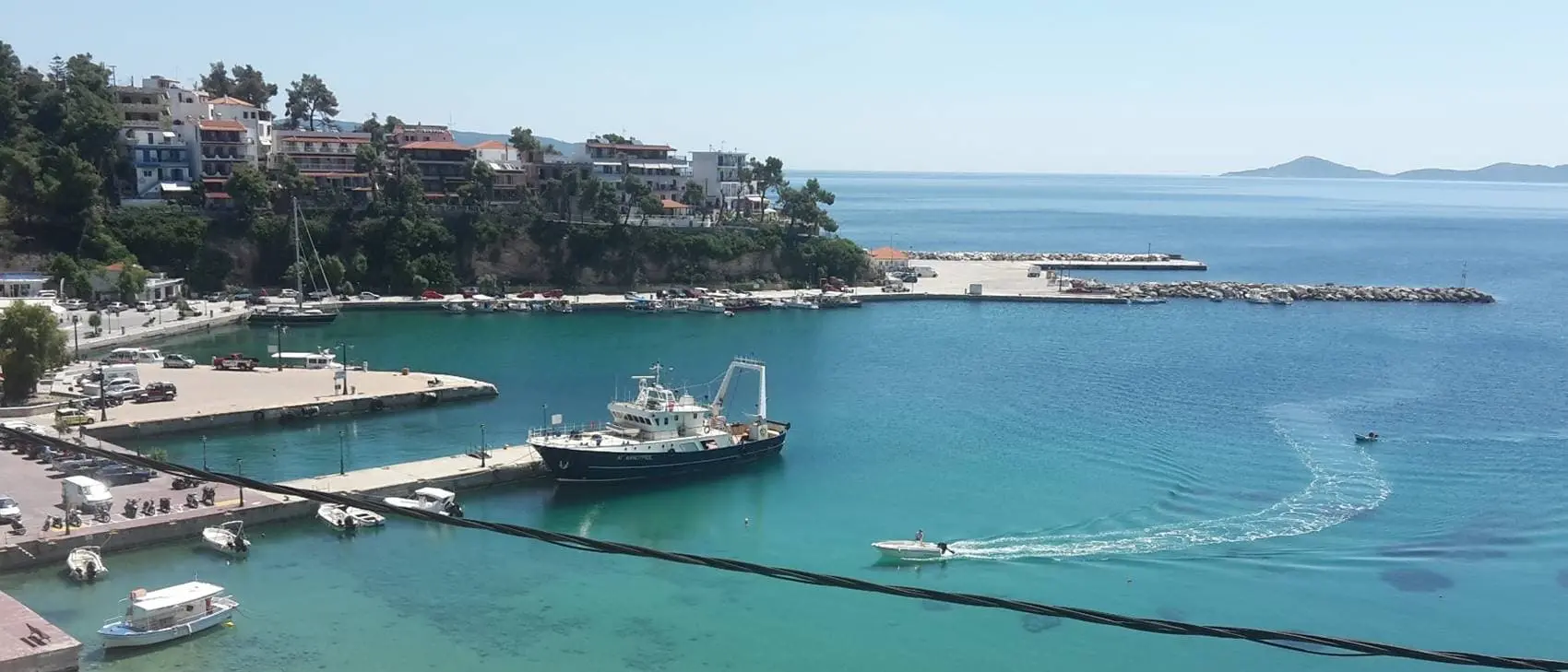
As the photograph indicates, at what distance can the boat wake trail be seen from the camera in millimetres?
30750

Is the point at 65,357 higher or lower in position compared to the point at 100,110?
lower

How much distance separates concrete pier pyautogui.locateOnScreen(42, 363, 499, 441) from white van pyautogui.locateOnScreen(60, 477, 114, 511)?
34.6 ft

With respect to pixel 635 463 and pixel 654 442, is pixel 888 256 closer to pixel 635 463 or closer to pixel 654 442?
pixel 654 442

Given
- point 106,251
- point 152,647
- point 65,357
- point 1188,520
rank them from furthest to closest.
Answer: point 106,251
point 65,357
point 1188,520
point 152,647

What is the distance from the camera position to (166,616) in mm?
23734

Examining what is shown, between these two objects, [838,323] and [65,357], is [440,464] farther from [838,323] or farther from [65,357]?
[838,323]

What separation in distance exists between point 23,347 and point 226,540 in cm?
1895

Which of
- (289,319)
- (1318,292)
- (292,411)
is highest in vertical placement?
(1318,292)

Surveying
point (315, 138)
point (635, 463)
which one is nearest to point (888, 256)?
point (315, 138)

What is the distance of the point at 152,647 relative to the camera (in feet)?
77.0

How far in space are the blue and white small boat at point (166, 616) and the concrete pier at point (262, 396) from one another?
57.5ft

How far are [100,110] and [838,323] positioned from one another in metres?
51.9

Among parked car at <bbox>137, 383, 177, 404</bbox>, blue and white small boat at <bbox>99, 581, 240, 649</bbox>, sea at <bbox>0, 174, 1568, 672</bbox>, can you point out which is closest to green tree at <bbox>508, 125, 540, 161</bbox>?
sea at <bbox>0, 174, 1568, 672</bbox>

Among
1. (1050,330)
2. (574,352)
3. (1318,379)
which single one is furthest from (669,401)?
(1050,330)
